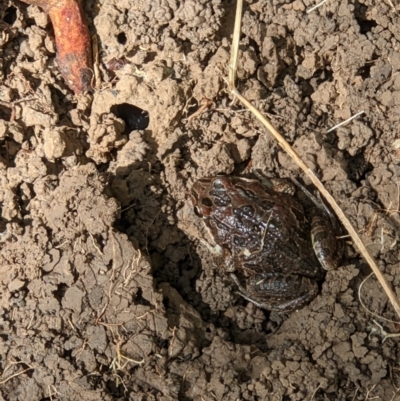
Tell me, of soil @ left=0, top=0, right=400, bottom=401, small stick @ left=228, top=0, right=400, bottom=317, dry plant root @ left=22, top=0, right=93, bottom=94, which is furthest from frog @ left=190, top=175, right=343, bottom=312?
dry plant root @ left=22, top=0, right=93, bottom=94

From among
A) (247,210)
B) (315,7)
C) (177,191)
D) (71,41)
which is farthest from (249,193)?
(71,41)

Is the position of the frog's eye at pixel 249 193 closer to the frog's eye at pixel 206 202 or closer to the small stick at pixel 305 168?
the frog's eye at pixel 206 202

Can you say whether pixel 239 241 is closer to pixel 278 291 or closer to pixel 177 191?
pixel 278 291

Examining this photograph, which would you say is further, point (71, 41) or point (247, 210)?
point (247, 210)

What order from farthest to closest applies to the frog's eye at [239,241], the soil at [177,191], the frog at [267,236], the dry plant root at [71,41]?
the frog's eye at [239,241], the frog at [267,236], the dry plant root at [71,41], the soil at [177,191]

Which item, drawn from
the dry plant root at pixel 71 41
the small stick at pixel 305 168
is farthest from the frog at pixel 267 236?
the dry plant root at pixel 71 41

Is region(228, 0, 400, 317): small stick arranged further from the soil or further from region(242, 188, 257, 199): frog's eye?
region(242, 188, 257, 199): frog's eye
